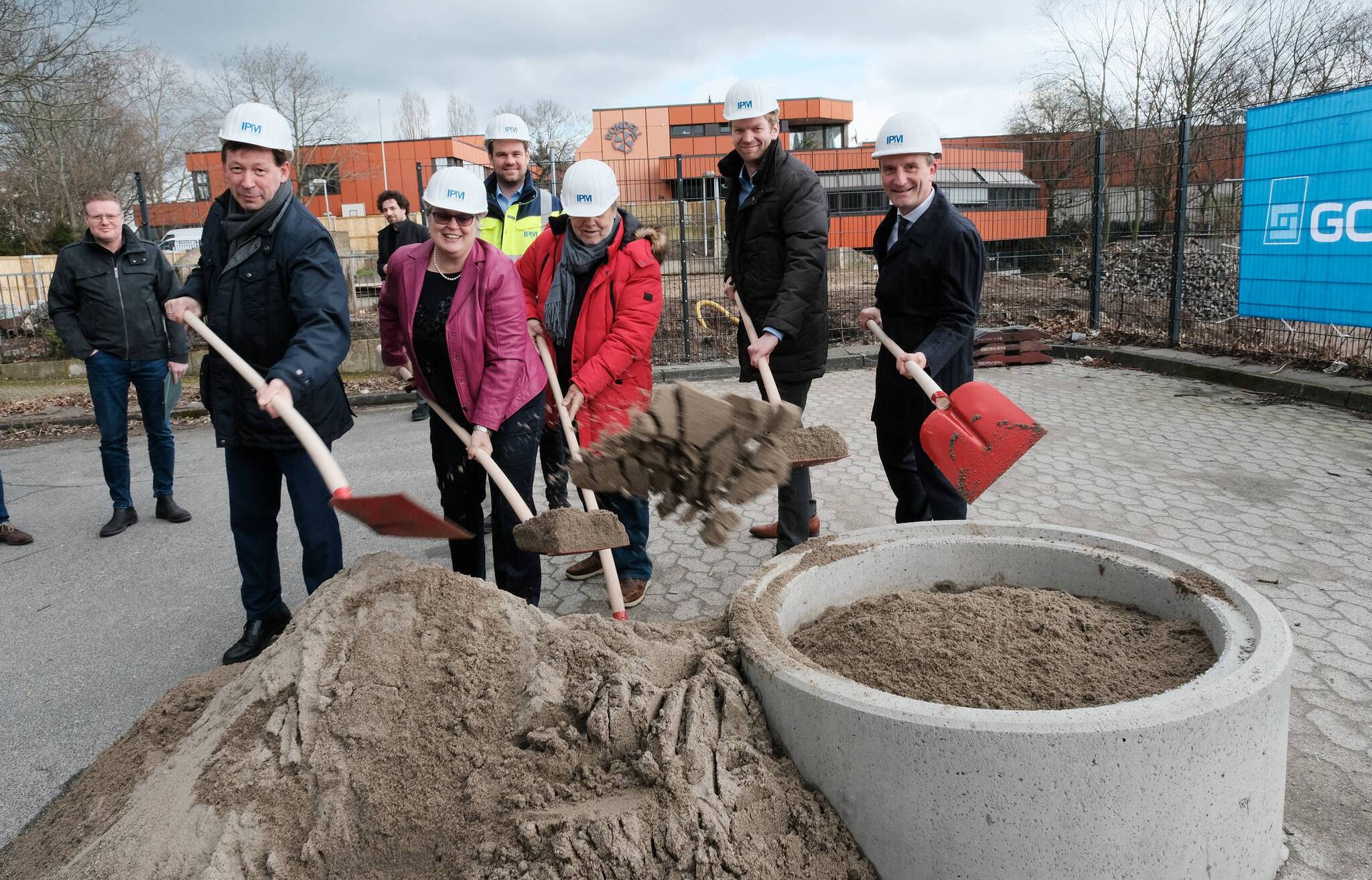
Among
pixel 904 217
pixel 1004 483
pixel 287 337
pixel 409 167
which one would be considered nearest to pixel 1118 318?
pixel 1004 483

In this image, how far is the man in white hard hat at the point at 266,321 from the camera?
347 centimetres

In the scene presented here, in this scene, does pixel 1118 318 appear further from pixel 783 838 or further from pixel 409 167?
pixel 409 167

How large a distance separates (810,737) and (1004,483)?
4324 mm

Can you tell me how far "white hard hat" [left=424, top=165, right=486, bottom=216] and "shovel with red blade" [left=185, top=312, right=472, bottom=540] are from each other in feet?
3.34

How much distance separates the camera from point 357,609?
2732 mm

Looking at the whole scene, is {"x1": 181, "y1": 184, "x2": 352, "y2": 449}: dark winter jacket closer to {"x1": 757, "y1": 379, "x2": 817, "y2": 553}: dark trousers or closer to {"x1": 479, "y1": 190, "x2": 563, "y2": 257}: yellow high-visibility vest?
{"x1": 479, "y1": 190, "x2": 563, "y2": 257}: yellow high-visibility vest

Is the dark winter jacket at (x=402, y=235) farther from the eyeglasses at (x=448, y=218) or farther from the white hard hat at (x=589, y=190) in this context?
the eyeglasses at (x=448, y=218)

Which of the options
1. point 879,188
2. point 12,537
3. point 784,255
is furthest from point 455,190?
point 879,188

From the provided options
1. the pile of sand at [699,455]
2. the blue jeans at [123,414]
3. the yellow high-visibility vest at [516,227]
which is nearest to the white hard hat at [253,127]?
the yellow high-visibility vest at [516,227]

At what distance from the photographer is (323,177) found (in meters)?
39.1

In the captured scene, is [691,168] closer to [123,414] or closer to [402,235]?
[402,235]

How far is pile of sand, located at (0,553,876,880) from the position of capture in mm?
2117

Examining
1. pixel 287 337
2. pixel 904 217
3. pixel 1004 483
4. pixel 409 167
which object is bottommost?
pixel 1004 483

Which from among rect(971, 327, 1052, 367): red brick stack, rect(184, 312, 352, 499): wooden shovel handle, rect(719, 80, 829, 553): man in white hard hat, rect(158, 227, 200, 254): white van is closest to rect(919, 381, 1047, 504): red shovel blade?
rect(719, 80, 829, 553): man in white hard hat
